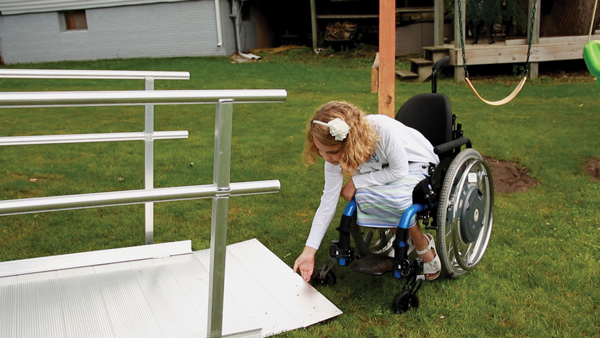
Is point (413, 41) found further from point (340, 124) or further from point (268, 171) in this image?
point (340, 124)

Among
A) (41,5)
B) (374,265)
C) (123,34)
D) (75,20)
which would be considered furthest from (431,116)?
(41,5)

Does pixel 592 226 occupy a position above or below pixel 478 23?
below

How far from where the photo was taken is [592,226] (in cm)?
383

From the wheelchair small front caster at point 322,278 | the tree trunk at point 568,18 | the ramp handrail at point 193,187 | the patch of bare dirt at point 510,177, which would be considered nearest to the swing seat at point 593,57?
the patch of bare dirt at point 510,177

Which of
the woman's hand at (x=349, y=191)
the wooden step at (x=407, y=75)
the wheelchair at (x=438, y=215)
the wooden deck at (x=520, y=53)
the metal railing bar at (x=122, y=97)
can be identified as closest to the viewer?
the metal railing bar at (x=122, y=97)

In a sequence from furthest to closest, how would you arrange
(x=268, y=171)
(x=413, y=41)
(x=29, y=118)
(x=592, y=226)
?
(x=413, y=41) → (x=29, y=118) → (x=268, y=171) → (x=592, y=226)

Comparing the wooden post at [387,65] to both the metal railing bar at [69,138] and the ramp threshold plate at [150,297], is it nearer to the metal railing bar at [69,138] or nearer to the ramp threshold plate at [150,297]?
the ramp threshold plate at [150,297]

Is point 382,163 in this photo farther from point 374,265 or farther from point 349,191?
point 374,265

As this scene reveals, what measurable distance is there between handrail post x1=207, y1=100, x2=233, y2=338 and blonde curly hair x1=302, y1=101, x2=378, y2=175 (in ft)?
2.62

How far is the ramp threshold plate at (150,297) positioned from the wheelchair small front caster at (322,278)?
0.30 feet

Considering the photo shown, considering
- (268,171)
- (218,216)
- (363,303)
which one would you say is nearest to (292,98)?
(268,171)

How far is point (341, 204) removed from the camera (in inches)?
179

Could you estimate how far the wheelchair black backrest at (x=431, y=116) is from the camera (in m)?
3.06

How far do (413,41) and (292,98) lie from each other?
20.9ft
